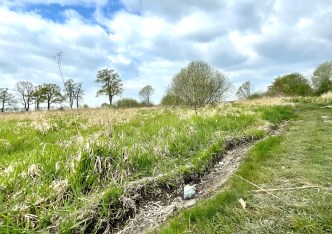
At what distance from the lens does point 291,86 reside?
5116cm

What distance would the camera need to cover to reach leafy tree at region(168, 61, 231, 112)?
64.4ft

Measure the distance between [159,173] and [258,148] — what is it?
2.66 metres

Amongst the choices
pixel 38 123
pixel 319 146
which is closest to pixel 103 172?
A: pixel 319 146

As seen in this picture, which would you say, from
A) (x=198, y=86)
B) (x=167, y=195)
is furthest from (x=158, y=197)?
(x=198, y=86)

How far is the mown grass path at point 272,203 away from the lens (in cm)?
271

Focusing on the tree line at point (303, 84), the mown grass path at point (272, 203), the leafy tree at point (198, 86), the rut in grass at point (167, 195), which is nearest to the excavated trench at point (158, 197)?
the rut in grass at point (167, 195)

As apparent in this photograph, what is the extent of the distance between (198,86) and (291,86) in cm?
3887

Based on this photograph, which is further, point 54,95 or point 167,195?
point 54,95

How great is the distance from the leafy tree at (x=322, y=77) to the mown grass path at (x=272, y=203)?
174ft

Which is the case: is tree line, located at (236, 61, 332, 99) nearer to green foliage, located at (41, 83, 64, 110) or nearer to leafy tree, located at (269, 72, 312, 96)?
leafy tree, located at (269, 72, 312, 96)

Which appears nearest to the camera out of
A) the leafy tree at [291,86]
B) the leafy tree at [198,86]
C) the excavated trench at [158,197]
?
the excavated trench at [158,197]

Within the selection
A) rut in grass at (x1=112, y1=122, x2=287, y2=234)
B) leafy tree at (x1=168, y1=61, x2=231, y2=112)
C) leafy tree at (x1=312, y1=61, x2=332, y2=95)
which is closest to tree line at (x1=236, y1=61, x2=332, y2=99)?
leafy tree at (x1=312, y1=61, x2=332, y2=95)

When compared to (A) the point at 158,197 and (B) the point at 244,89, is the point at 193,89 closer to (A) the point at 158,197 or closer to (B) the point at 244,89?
(A) the point at 158,197

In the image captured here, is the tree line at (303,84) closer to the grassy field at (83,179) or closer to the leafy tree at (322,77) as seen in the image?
the leafy tree at (322,77)
